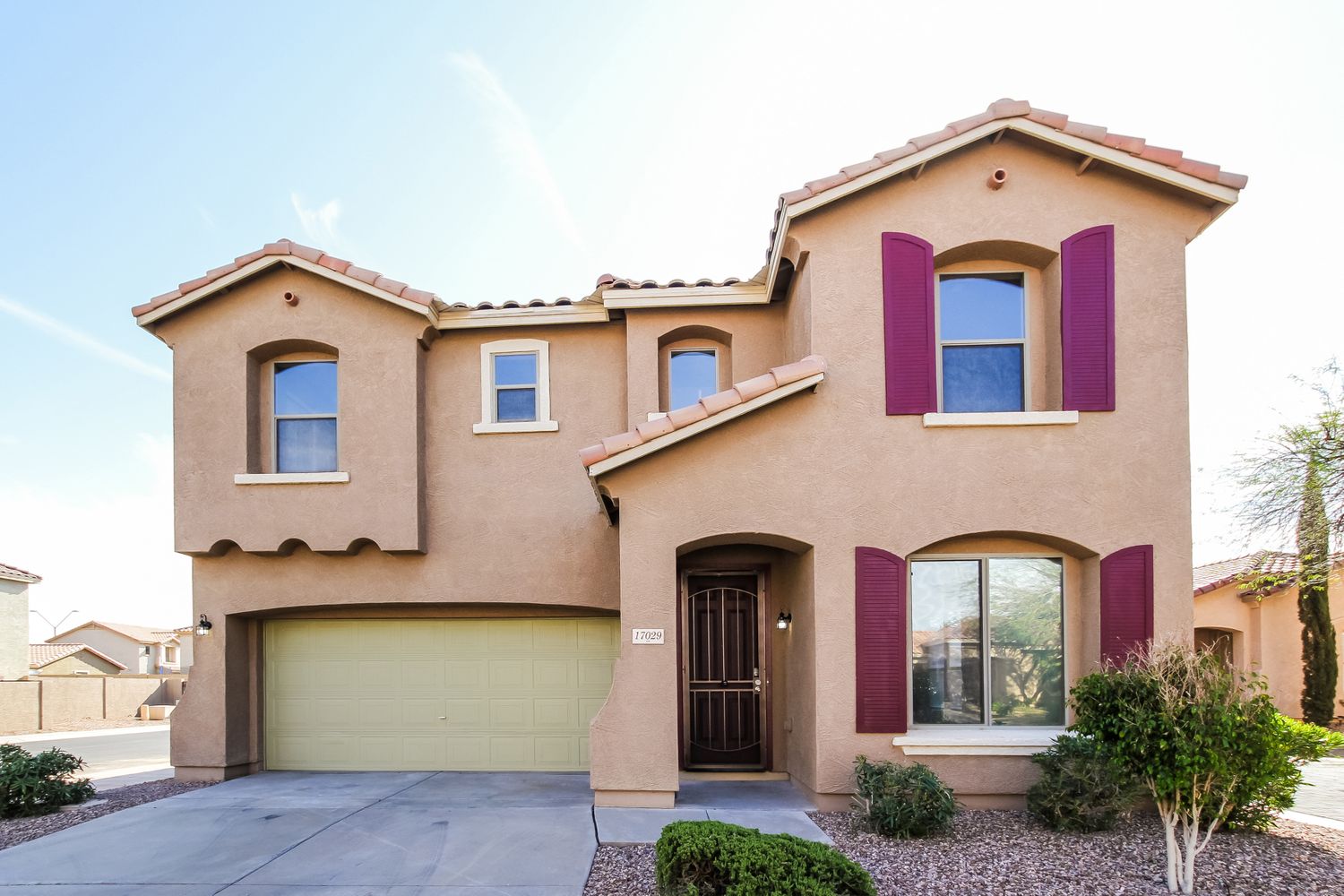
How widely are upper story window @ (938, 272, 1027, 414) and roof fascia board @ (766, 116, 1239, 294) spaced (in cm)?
138

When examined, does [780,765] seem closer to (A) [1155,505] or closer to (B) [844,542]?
(B) [844,542]

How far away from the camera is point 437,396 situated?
10.6 meters

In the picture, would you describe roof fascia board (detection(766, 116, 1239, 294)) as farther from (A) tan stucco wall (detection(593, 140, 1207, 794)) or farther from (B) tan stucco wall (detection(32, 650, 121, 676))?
(B) tan stucco wall (detection(32, 650, 121, 676))

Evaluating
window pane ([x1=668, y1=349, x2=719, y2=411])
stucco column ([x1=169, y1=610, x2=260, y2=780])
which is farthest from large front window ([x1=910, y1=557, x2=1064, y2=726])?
stucco column ([x1=169, y1=610, x2=260, y2=780])

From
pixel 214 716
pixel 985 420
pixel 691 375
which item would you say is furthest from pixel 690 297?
pixel 214 716

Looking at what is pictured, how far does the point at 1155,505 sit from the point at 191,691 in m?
12.1

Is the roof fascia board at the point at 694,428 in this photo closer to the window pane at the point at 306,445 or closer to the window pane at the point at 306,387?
the window pane at the point at 306,445

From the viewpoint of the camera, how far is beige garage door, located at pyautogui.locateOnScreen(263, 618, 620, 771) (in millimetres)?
10742

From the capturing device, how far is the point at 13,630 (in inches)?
981

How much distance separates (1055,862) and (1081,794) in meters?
0.95

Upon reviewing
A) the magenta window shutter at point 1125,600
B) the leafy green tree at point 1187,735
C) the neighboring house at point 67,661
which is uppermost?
the magenta window shutter at point 1125,600

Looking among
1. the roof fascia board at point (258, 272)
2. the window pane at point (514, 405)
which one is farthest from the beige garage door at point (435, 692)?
the roof fascia board at point (258, 272)

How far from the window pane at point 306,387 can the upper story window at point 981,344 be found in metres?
8.07

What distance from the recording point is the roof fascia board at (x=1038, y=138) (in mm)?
8219
